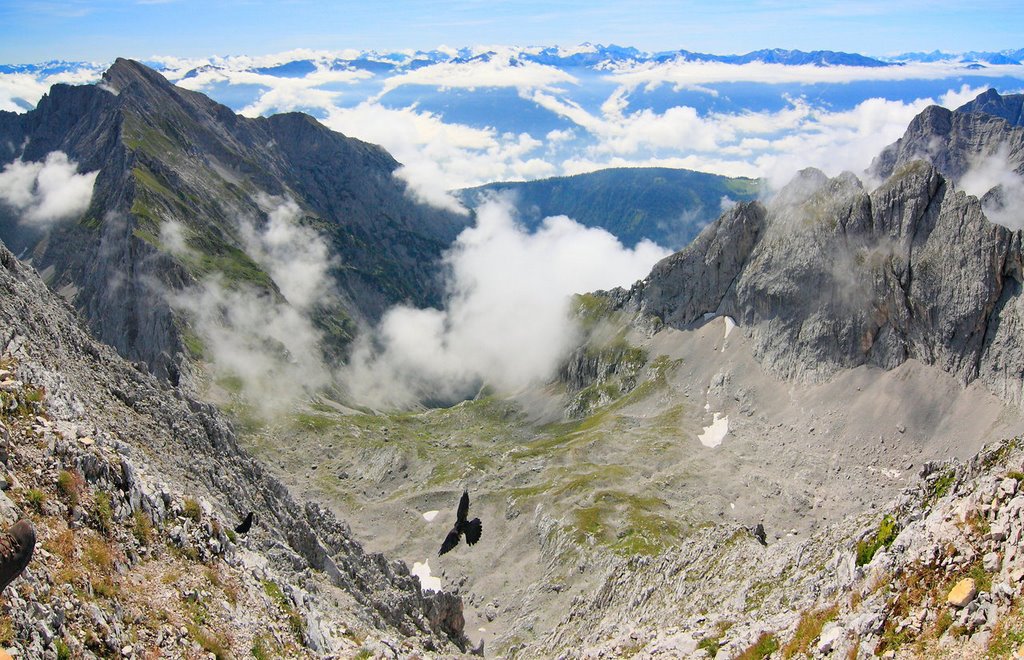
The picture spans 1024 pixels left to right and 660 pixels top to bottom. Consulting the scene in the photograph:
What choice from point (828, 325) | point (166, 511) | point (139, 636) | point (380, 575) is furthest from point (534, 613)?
point (828, 325)

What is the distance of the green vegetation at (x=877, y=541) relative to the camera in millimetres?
39594

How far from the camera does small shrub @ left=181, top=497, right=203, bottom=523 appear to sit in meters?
41.8

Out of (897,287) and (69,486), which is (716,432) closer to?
(897,287)

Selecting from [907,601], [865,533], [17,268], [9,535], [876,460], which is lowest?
[876,460]

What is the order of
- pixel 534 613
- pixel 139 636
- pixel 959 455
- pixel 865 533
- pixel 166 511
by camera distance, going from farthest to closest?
pixel 959 455
pixel 534 613
pixel 865 533
pixel 166 511
pixel 139 636

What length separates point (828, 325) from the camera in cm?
18125

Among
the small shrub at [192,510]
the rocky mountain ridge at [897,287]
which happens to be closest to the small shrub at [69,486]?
the small shrub at [192,510]

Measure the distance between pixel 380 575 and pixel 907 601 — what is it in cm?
6561

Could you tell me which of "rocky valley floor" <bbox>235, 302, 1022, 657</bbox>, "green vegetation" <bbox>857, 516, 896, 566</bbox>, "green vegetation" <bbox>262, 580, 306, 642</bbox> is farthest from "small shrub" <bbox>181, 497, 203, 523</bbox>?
"rocky valley floor" <bbox>235, 302, 1022, 657</bbox>

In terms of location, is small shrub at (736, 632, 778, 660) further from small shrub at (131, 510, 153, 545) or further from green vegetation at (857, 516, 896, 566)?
small shrub at (131, 510, 153, 545)

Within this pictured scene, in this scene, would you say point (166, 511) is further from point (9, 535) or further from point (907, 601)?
point (907, 601)

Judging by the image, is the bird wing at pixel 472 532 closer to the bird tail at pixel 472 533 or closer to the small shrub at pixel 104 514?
the bird tail at pixel 472 533

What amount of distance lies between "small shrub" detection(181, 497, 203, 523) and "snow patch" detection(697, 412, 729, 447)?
488 feet

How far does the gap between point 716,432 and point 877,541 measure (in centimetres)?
14147
